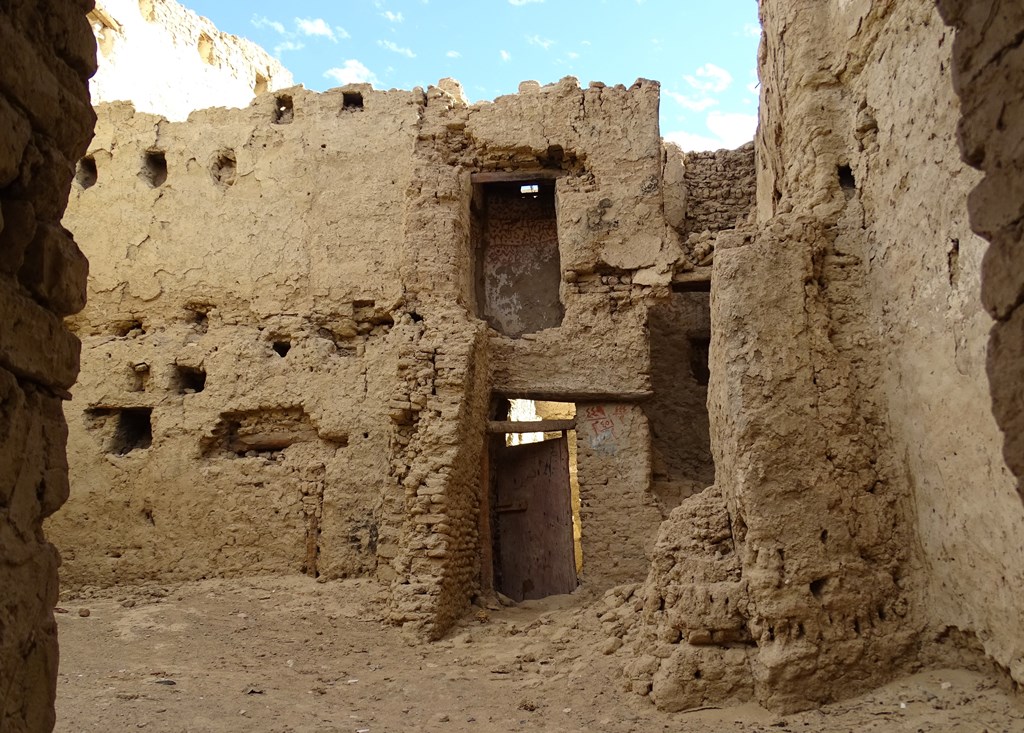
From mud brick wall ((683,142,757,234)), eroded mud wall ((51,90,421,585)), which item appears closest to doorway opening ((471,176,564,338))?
eroded mud wall ((51,90,421,585))

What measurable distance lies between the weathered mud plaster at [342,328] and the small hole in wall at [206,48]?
7647 millimetres

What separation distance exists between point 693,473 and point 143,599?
18.9 feet

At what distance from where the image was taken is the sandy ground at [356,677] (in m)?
4.36

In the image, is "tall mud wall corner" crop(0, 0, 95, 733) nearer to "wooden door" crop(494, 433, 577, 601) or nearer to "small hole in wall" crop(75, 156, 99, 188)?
"wooden door" crop(494, 433, 577, 601)

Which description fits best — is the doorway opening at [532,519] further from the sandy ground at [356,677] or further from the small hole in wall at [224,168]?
the small hole in wall at [224,168]

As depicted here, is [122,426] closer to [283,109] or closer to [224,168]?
[224,168]

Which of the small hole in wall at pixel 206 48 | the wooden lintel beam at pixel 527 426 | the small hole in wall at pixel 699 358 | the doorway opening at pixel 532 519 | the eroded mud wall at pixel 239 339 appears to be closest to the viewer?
the eroded mud wall at pixel 239 339

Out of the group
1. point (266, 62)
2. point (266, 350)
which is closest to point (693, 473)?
point (266, 350)

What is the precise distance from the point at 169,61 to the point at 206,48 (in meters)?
1.75

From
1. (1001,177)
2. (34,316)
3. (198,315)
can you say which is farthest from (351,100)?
(1001,177)

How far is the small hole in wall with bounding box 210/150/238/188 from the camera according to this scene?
10.3 metres

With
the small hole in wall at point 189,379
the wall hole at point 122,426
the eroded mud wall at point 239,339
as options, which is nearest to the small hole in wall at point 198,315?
the eroded mud wall at point 239,339

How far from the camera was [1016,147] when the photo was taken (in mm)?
1979

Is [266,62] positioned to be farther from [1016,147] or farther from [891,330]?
[1016,147]
